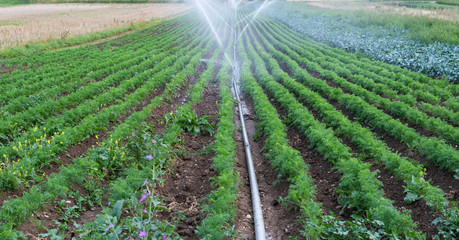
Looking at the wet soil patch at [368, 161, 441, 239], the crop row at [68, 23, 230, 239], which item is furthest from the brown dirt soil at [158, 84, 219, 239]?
the wet soil patch at [368, 161, 441, 239]

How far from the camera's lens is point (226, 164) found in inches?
286

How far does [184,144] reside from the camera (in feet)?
30.0

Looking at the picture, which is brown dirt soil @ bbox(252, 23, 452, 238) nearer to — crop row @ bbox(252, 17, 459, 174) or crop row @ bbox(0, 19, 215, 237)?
crop row @ bbox(252, 17, 459, 174)

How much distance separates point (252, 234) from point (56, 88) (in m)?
10.4

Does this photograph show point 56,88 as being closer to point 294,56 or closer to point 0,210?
point 0,210

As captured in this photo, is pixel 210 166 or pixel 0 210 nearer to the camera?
pixel 0 210

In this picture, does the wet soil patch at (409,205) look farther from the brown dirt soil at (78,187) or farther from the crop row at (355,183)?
the brown dirt soil at (78,187)

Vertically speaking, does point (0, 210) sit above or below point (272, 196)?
above

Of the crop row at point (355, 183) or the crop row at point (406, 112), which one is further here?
the crop row at point (406, 112)

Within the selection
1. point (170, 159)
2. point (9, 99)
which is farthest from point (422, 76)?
point (9, 99)

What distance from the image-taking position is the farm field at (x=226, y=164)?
205 inches

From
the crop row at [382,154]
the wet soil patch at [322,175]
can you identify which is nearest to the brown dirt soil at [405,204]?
the crop row at [382,154]

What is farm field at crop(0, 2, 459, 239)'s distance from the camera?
5.20 meters

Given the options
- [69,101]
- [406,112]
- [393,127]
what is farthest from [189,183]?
[69,101]
